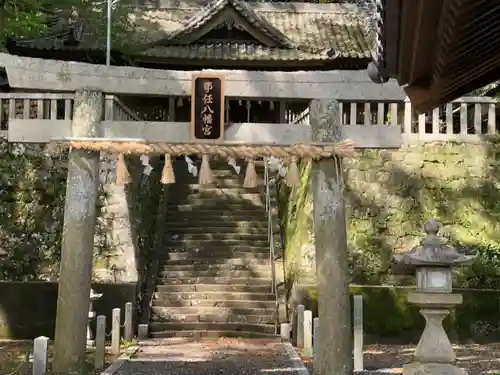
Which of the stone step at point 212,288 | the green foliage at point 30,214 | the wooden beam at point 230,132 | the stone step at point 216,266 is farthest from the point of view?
the stone step at point 216,266

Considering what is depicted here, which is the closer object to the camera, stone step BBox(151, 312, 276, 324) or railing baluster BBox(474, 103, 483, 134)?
stone step BBox(151, 312, 276, 324)

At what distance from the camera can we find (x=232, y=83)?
877 centimetres

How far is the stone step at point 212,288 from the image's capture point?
553 inches

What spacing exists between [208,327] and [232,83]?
19.5ft

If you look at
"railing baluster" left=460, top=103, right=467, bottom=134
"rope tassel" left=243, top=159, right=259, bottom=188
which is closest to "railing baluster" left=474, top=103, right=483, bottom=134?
"railing baluster" left=460, top=103, right=467, bottom=134

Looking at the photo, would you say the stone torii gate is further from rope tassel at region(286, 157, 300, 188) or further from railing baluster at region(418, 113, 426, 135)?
railing baluster at region(418, 113, 426, 135)

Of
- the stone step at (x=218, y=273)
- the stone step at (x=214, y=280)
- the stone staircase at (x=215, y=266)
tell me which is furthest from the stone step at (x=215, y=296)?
the stone step at (x=218, y=273)

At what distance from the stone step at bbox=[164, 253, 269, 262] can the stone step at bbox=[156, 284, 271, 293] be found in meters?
0.96

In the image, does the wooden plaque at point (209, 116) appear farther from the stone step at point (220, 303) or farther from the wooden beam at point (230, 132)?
the stone step at point (220, 303)

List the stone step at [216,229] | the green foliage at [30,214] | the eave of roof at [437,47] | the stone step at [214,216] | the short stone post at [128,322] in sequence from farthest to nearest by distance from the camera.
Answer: the stone step at [214,216]
the stone step at [216,229]
the green foliage at [30,214]
the short stone post at [128,322]
the eave of roof at [437,47]

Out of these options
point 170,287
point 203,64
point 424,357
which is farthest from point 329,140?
point 203,64

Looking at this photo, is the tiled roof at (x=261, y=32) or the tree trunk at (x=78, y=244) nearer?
the tree trunk at (x=78, y=244)

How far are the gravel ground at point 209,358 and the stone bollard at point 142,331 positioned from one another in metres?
0.39

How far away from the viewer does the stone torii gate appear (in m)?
8.40
